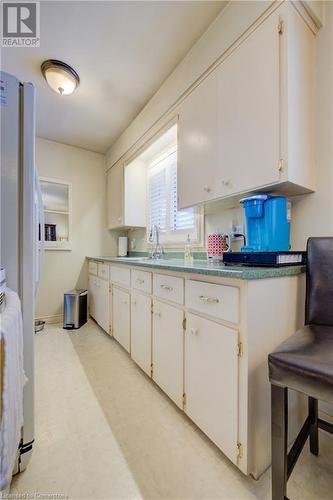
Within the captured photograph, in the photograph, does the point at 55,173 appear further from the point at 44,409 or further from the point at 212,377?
the point at 212,377

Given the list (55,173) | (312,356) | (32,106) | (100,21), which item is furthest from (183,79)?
(55,173)

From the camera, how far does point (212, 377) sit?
1.09 meters

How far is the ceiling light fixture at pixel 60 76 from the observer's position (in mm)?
1863

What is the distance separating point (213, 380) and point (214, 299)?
391 millimetres

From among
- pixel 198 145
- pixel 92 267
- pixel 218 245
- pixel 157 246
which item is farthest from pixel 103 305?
pixel 198 145

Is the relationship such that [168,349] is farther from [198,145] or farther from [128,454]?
[198,145]

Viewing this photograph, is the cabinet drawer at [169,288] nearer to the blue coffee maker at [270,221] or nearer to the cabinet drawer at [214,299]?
the cabinet drawer at [214,299]

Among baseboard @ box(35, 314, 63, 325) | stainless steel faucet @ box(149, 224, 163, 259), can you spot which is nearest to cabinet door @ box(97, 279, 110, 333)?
stainless steel faucet @ box(149, 224, 163, 259)

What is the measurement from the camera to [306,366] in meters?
0.74

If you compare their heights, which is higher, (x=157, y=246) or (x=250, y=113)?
(x=250, y=113)

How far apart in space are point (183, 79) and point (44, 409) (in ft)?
8.28

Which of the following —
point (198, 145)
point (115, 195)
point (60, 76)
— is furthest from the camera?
point (115, 195)

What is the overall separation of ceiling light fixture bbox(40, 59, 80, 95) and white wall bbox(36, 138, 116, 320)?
4.34 ft

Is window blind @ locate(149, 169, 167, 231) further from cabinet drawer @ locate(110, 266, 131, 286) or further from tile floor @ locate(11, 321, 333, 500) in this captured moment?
tile floor @ locate(11, 321, 333, 500)
